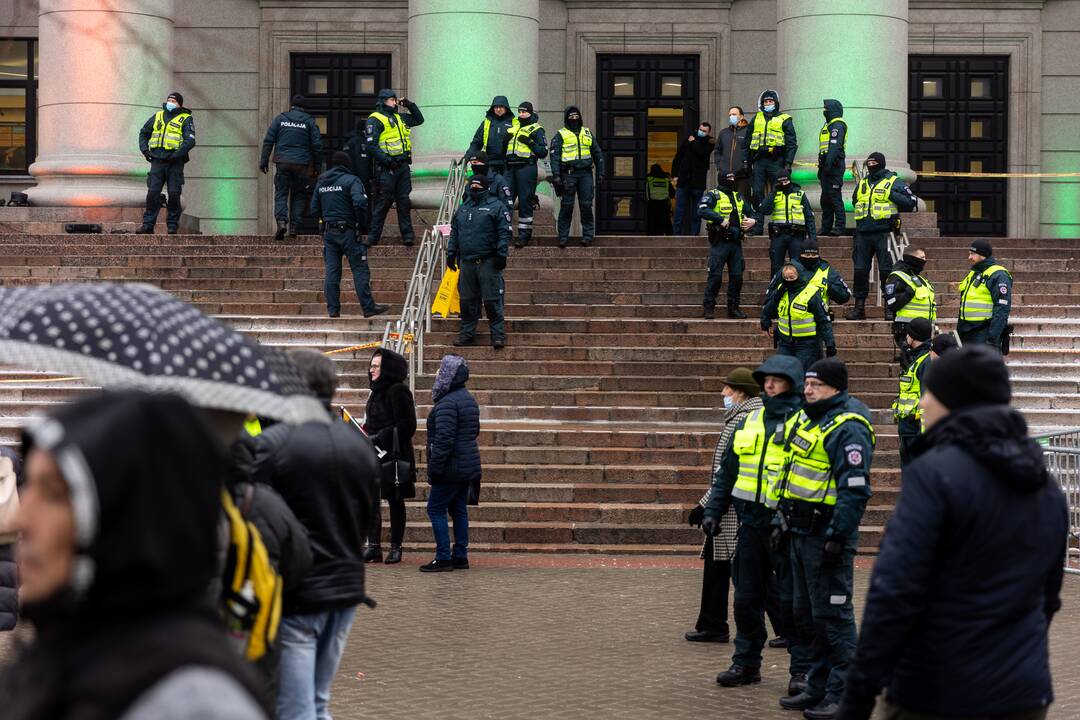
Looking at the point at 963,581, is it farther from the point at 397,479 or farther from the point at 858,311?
the point at 858,311

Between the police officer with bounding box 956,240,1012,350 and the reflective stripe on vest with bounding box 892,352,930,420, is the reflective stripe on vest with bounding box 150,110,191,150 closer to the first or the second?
the police officer with bounding box 956,240,1012,350

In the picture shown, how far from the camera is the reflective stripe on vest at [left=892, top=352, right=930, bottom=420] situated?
1402 centimetres

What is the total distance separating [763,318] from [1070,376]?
347 centimetres

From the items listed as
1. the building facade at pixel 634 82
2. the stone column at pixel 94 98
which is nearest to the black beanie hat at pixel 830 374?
the stone column at pixel 94 98

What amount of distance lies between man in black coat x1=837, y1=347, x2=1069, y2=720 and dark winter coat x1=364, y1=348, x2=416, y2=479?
8916mm

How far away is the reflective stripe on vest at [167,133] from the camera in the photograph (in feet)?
74.6

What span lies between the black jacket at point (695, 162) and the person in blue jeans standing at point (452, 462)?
12.7 metres

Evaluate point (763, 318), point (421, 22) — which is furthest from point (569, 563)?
point (421, 22)

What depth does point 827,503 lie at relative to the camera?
8156mm

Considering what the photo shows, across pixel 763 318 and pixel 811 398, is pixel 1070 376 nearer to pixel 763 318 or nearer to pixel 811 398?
pixel 763 318

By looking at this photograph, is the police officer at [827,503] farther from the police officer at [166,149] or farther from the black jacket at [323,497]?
the police officer at [166,149]

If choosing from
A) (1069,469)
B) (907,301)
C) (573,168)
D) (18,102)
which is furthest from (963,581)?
(18,102)

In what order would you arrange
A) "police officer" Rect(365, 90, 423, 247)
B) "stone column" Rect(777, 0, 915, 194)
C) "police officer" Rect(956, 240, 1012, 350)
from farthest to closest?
"stone column" Rect(777, 0, 915, 194) < "police officer" Rect(365, 90, 423, 247) < "police officer" Rect(956, 240, 1012, 350)

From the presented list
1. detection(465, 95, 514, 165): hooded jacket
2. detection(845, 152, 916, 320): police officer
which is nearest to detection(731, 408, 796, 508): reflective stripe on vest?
detection(845, 152, 916, 320): police officer
